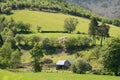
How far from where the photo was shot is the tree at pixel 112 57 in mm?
82125

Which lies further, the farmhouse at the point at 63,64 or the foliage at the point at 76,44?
the foliage at the point at 76,44

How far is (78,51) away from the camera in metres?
159

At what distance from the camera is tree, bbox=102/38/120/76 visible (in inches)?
3233

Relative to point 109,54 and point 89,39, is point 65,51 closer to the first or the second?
point 89,39

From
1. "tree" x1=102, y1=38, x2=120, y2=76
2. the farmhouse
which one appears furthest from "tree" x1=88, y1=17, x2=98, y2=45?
"tree" x1=102, y1=38, x2=120, y2=76

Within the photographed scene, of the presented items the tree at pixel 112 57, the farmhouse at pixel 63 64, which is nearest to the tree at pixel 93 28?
the farmhouse at pixel 63 64

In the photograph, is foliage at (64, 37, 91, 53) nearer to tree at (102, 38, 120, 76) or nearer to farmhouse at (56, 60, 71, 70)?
farmhouse at (56, 60, 71, 70)

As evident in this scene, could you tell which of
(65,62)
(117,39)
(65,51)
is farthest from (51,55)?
(117,39)

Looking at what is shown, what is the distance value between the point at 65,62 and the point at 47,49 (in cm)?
3086

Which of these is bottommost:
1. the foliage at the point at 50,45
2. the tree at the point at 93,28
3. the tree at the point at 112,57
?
the foliage at the point at 50,45

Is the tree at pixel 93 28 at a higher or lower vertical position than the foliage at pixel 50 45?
higher

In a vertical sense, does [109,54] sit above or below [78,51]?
above

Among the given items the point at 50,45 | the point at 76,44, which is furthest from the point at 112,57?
the point at 50,45

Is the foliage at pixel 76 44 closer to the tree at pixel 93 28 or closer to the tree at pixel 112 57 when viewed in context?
the tree at pixel 93 28
